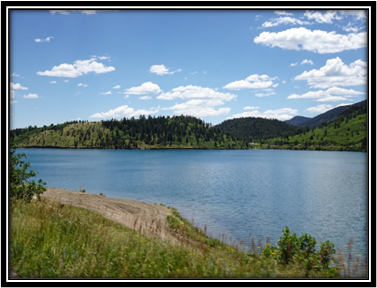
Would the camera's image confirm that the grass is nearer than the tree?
Yes

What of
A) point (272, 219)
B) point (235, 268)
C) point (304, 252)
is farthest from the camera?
point (272, 219)

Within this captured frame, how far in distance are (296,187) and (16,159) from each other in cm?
6066

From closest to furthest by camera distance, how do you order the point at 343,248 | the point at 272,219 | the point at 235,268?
the point at 235,268 → the point at 343,248 → the point at 272,219

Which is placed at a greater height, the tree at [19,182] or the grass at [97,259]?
the tree at [19,182]

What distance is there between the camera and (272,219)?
117 ft

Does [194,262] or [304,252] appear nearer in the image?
[194,262]

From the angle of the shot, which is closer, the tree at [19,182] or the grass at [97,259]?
the grass at [97,259]

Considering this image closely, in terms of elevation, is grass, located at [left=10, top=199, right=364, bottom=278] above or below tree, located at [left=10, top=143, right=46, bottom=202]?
below

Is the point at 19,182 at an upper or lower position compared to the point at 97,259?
Result: upper

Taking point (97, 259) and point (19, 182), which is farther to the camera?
point (19, 182)
